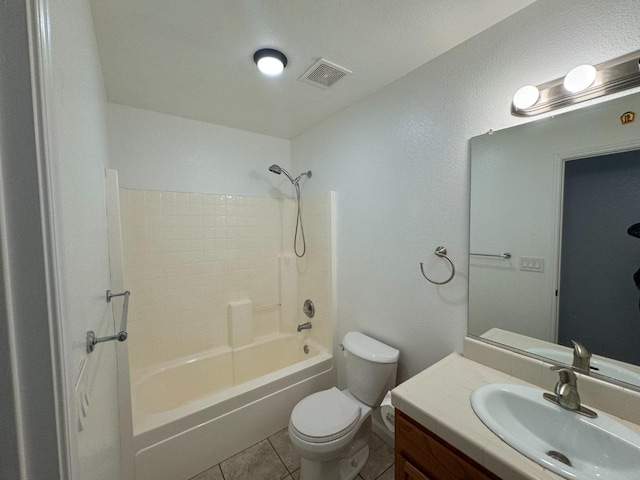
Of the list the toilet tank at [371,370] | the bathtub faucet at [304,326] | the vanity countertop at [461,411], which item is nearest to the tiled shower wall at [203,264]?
the bathtub faucet at [304,326]

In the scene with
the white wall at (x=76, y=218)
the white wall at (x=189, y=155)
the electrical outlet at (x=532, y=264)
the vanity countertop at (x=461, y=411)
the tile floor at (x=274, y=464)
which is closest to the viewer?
the white wall at (x=76, y=218)

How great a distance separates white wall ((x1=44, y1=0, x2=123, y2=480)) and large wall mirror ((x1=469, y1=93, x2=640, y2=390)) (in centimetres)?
150

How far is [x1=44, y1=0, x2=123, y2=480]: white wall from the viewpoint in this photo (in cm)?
46

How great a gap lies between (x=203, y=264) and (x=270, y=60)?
65.3 inches

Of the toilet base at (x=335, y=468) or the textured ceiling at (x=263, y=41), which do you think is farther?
the toilet base at (x=335, y=468)

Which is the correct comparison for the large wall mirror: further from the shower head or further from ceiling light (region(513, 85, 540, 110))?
the shower head

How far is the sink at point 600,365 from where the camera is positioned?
923 millimetres

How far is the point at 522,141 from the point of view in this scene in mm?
1162

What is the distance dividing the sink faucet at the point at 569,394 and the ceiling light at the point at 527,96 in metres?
1.07

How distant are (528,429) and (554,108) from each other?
4.21ft

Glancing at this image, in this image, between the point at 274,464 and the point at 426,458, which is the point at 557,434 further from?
the point at 274,464

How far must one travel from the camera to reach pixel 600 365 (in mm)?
984

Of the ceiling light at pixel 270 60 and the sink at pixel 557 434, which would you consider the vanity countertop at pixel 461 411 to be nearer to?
the sink at pixel 557 434

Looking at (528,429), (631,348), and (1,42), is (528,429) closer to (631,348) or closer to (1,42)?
(631,348)
